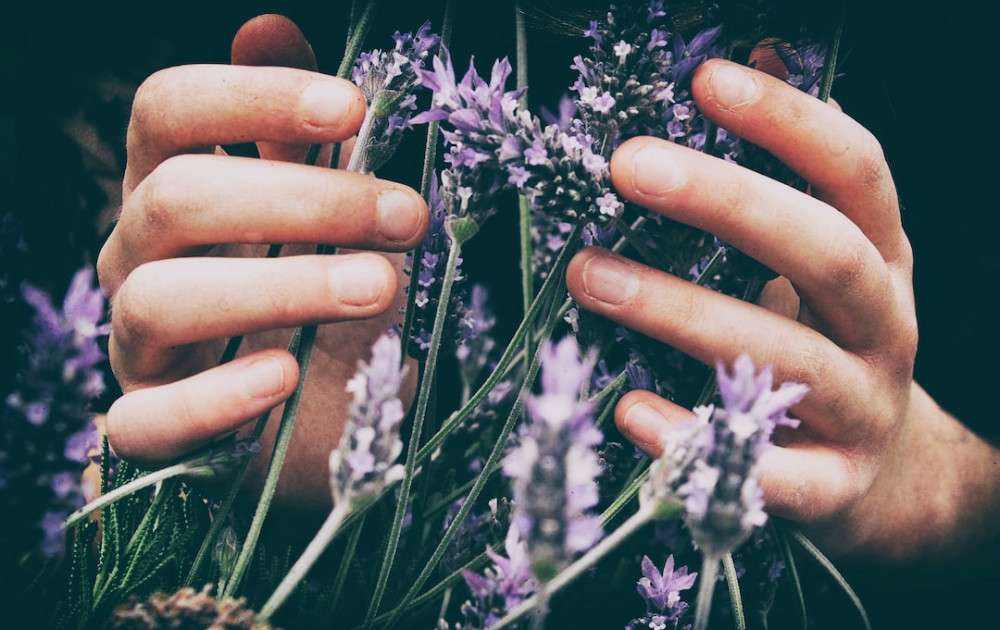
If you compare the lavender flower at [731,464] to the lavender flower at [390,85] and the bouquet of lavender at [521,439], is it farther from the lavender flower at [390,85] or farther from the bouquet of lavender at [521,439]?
the lavender flower at [390,85]

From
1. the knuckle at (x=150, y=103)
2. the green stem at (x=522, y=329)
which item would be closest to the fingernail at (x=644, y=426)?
the green stem at (x=522, y=329)

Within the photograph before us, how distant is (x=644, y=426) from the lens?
46 centimetres

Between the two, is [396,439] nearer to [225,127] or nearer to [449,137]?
[449,137]

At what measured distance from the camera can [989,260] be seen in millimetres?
915

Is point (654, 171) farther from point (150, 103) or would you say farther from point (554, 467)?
point (150, 103)

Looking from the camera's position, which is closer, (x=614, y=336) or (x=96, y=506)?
(x=96, y=506)

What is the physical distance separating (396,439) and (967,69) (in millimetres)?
811

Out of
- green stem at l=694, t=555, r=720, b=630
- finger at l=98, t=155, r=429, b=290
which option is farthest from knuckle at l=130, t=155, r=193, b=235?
green stem at l=694, t=555, r=720, b=630

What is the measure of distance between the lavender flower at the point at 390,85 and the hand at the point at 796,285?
6.6 inches

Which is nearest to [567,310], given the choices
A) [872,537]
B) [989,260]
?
[872,537]

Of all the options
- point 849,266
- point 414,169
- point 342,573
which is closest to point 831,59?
point 849,266

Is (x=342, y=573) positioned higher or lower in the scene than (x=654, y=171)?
lower

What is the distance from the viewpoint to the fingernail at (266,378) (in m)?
0.44

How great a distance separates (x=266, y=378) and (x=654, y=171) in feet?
1.03
